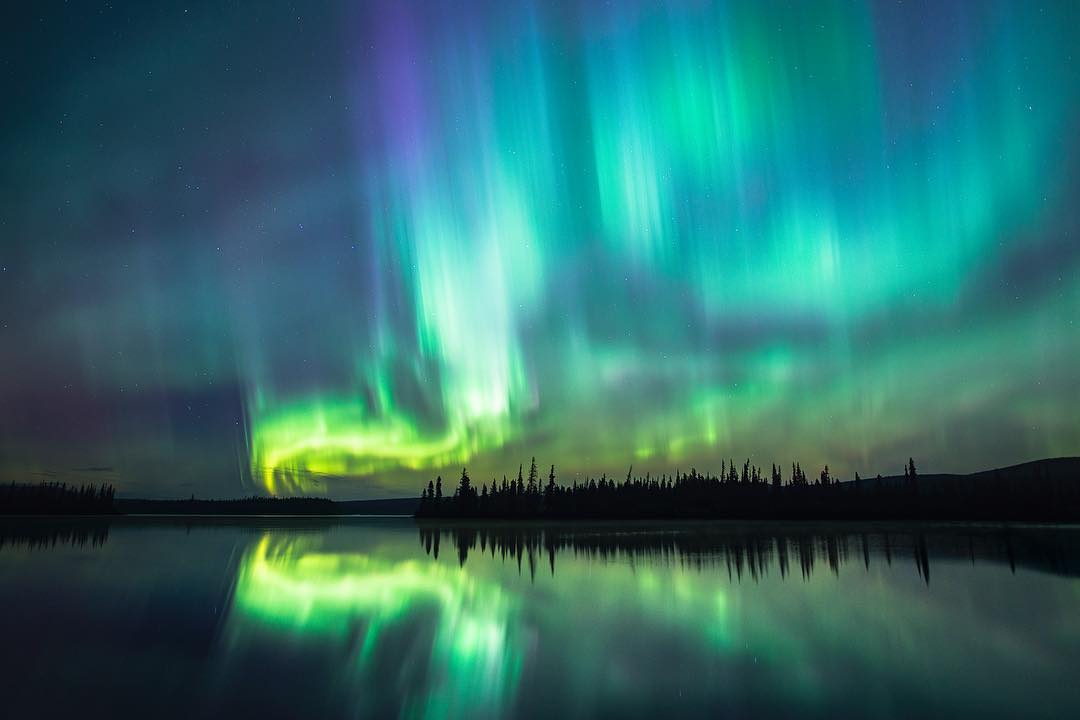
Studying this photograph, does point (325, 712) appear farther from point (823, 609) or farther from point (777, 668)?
point (823, 609)

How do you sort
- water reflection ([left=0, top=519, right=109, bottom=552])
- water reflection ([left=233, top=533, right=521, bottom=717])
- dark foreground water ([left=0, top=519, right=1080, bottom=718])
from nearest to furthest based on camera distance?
dark foreground water ([left=0, top=519, right=1080, bottom=718]), water reflection ([left=233, top=533, right=521, bottom=717]), water reflection ([left=0, top=519, right=109, bottom=552])

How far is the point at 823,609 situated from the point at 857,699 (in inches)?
473

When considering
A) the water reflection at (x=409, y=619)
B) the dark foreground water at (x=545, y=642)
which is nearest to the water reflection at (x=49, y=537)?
the dark foreground water at (x=545, y=642)

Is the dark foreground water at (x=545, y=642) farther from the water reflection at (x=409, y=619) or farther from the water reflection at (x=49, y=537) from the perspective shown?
the water reflection at (x=49, y=537)

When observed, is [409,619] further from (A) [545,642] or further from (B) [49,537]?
(B) [49,537]

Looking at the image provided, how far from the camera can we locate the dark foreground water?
14.0 metres

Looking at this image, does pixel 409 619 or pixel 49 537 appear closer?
pixel 409 619

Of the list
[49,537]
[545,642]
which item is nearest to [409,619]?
[545,642]

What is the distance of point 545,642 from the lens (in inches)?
777

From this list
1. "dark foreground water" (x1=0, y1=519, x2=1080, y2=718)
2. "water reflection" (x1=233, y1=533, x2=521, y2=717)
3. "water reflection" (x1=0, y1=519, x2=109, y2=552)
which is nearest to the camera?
"dark foreground water" (x1=0, y1=519, x2=1080, y2=718)

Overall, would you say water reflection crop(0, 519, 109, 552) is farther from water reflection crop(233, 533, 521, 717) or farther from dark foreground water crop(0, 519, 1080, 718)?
water reflection crop(233, 533, 521, 717)

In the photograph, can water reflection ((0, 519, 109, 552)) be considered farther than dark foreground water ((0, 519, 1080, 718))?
Yes

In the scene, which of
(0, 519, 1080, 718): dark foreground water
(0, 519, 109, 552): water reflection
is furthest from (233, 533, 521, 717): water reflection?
(0, 519, 109, 552): water reflection

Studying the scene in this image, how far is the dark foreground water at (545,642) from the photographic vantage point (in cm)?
1402
